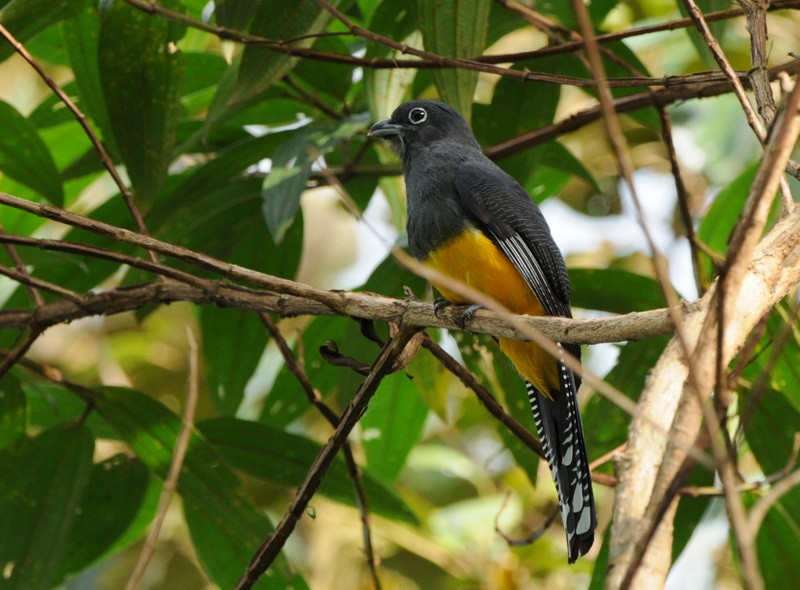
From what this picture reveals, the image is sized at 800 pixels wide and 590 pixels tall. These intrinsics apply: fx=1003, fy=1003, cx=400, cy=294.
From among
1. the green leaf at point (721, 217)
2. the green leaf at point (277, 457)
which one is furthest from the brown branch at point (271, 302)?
the green leaf at point (721, 217)

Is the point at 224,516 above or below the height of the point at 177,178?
below

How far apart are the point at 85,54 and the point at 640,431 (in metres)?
2.84

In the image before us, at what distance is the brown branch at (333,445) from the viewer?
2.21 m

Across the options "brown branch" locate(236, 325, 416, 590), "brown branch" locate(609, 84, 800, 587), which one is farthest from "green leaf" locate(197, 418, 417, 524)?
"brown branch" locate(609, 84, 800, 587)

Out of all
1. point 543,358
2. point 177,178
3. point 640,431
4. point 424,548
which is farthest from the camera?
point 424,548

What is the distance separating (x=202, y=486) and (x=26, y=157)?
4.29ft

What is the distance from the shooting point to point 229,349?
400cm

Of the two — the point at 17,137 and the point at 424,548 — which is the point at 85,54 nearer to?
the point at 17,137

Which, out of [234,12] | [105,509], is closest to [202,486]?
[105,509]

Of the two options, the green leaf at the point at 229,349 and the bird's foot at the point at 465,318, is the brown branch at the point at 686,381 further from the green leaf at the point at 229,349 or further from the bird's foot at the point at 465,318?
the green leaf at the point at 229,349

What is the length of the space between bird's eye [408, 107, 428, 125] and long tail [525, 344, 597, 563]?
3.78 ft

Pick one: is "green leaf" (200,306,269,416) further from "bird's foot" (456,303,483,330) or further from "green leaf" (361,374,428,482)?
"bird's foot" (456,303,483,330)

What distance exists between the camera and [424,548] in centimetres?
567

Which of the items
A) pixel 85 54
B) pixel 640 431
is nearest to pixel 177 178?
pixel 85 54
